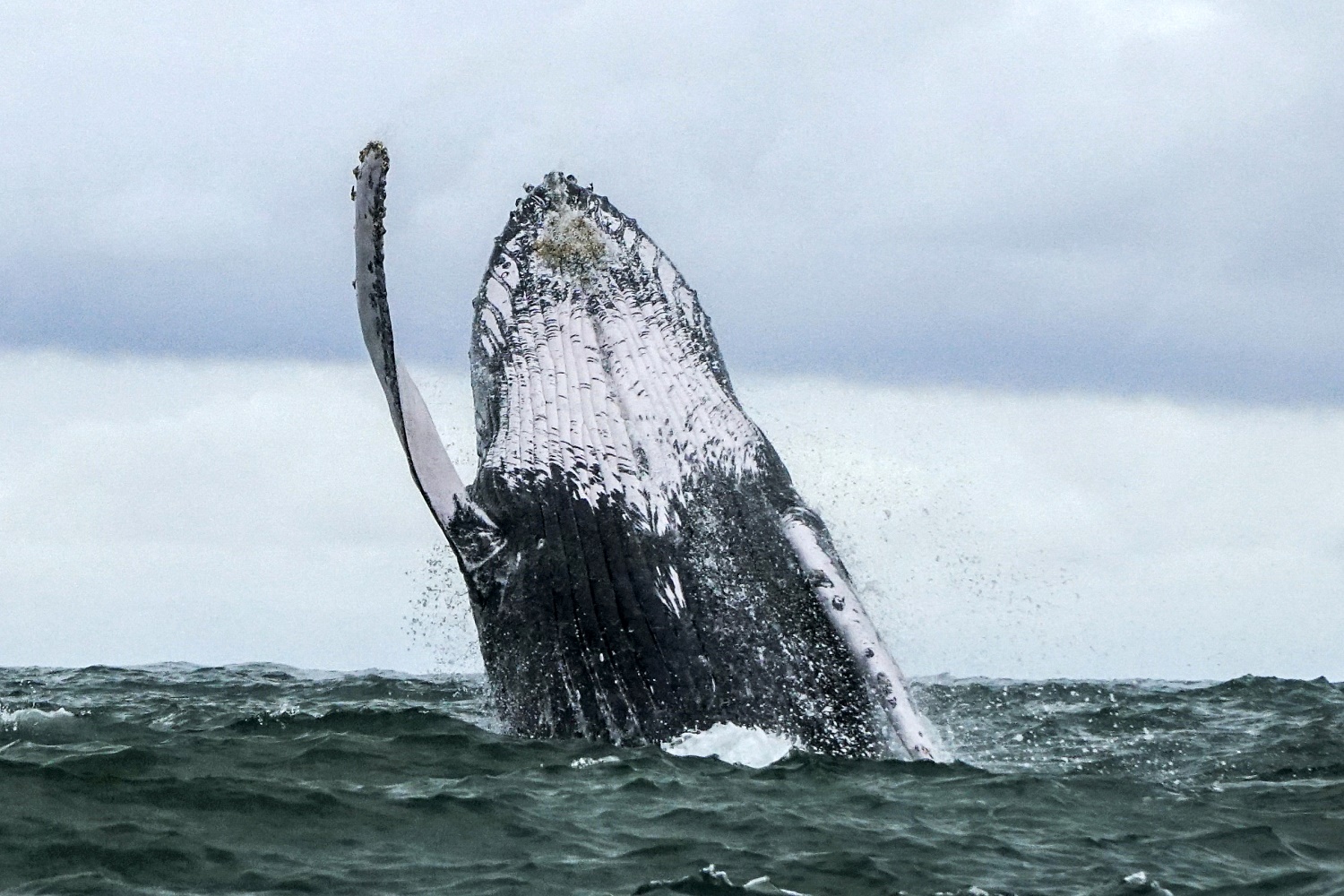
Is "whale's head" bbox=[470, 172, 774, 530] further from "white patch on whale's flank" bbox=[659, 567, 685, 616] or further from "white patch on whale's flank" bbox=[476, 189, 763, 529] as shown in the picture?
"white patch on whale's flank" bbox=[659, 567, 685, 616]

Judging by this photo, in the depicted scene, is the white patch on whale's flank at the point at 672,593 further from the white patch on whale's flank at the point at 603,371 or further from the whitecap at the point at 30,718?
the whitecap at the point at 30,718

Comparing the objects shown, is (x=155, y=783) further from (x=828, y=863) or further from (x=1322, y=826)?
(x=1322, y=826)

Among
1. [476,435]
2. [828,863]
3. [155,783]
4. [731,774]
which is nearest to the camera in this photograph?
[828,863]

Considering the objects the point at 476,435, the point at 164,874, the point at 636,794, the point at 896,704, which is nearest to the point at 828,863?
the point at 636,794

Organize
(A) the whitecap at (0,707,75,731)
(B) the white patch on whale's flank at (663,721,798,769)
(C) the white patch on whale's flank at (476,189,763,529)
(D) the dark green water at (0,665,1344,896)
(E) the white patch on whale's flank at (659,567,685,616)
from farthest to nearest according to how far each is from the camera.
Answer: (A) the whitecap at (0,707,75,731) → (C) the white patch on whale's flank at (476,189,763,529) → (E) the white patch on whale's flank at (659,567,685,616) → (B) the white patch on whale's flank at (663,721,798,769) → (D) the dark green water at (0,665,1344,896)

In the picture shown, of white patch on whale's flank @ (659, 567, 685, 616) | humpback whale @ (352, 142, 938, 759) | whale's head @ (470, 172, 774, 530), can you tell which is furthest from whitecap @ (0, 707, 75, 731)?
white patch on whale's flank @ (659, 567, 685, 616)

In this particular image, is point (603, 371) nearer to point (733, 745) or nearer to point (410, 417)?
point (410, 417)

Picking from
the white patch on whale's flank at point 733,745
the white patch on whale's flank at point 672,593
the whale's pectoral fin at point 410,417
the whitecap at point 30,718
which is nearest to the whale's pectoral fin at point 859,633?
the white patch on whale's flank at point 733,745

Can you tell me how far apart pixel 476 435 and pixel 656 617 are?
6.46 ft

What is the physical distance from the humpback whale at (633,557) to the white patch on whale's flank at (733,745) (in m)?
0.07

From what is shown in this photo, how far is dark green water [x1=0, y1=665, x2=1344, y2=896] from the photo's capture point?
24.0ft

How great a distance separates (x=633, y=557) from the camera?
32.6ft

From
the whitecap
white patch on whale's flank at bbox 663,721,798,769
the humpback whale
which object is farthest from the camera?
the whitecap

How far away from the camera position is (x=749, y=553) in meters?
10.1
